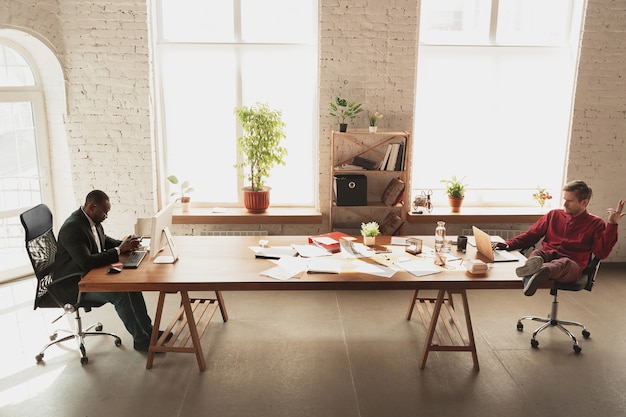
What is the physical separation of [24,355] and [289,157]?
3.44 m

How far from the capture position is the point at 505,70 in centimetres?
644

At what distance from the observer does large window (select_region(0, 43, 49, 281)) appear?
5801 mm

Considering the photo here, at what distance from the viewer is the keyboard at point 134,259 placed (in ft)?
13.3

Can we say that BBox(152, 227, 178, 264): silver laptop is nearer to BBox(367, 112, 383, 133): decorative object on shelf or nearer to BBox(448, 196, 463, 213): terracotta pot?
BBox(367, 112, 383, 133): decorative object on shelf

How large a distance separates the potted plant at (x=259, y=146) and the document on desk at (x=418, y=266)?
2.34 metres

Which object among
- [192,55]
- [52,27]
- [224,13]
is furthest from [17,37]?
[224,13]

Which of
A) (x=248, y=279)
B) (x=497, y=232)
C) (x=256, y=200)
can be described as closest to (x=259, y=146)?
(x=256, y=200)

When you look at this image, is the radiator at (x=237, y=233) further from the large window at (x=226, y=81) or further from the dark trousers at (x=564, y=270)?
the dark trousers at (x=564, y=270)

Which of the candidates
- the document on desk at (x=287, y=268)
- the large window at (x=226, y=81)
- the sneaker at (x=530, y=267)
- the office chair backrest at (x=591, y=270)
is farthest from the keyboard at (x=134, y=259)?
the office chair backrest at (x=591, y=270)

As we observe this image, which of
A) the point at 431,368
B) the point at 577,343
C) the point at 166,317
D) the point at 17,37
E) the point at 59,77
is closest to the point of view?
the point at 431,368

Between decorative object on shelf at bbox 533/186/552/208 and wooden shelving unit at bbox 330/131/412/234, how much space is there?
5.20ft

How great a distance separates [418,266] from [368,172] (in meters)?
2.13

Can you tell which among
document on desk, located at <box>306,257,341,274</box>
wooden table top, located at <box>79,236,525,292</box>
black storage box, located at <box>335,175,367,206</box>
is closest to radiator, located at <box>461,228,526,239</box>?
black storage box, located at <box>335,175,367,206</box>

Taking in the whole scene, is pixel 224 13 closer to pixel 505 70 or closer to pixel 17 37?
pixel 17 37
